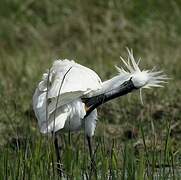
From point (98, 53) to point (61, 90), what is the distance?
4.95m

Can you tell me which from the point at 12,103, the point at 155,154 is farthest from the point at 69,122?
the point at 12,103

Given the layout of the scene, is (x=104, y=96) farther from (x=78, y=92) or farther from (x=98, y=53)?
(x=98, y=53)

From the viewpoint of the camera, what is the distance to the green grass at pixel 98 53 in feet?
20.6

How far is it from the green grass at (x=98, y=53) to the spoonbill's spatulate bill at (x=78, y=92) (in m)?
0.24

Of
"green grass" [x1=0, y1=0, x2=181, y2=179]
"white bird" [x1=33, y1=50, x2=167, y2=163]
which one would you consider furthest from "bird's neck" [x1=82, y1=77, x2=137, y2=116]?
"green grass" [x1=0, y1=0, x2=181, y2=179]

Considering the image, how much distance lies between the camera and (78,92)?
5047mm

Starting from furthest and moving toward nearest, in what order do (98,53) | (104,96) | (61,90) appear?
(98,53) → (104,96) → (61,90)

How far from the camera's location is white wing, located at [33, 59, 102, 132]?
16.3 ft

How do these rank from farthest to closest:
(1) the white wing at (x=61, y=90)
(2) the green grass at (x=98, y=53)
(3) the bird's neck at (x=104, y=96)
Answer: (2) the green grass at (x=98, y=53) → (3) the bird's neck at (x=104, y=96) → (1) the white wing at (x=61, y=90)

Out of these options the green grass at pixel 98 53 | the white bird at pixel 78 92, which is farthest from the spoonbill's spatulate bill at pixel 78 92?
the green grass at pixel 98 53

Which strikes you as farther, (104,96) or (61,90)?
(104,96)

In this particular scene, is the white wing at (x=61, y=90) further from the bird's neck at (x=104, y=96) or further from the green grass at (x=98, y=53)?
the green grass at (x=98, y=53)

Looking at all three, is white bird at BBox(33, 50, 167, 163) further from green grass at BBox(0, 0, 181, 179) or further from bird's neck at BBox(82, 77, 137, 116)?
green grass at BBox(0, 0, 181, 179)

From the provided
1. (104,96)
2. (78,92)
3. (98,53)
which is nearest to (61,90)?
(78,92)
